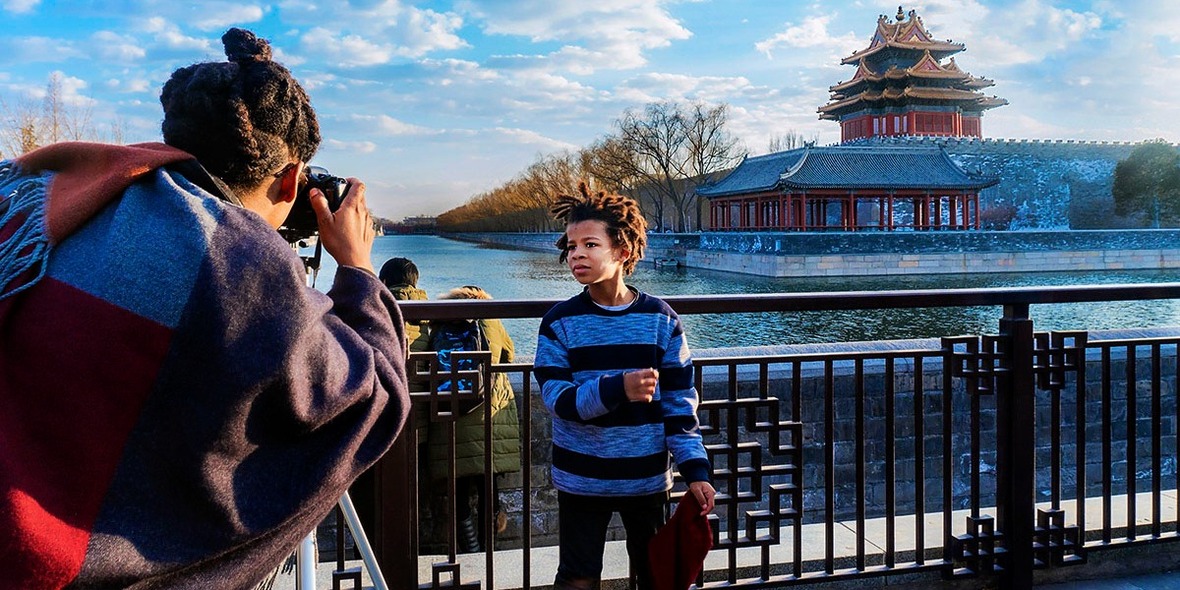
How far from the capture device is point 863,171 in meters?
33.0

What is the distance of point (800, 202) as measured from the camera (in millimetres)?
32219

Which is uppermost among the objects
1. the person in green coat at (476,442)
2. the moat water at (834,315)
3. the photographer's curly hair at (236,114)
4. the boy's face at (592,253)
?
the photographer's curly hair at (236,114)

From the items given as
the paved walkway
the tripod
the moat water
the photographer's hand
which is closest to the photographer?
the photographer's hand

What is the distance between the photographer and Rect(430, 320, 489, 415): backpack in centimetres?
224

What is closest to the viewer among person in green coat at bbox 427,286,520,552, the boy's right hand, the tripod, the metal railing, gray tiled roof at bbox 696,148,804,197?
the tripod

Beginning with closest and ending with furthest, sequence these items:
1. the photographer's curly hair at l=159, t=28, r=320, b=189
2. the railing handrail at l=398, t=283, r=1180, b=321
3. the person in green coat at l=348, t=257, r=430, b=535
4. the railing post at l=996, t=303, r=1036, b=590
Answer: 1. the photographer's curly hair at l=159, t=28, r=320, b=189
2. the railing handrail at l=398, t=283, r=1180, b=321
3. the person in green coat at l=348, t=257, r=430, b=535
4. the railing post at l=996, t=303, r=1036, b=590

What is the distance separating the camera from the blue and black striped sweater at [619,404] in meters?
1.98

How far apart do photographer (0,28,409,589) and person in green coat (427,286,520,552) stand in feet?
6.38

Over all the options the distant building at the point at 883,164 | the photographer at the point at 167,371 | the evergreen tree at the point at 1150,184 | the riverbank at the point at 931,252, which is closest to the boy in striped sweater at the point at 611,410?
the photographer at the point at 167,371

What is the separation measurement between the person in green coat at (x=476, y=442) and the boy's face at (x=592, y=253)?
3.33 ft

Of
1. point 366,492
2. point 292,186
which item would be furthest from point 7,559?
point 366,492

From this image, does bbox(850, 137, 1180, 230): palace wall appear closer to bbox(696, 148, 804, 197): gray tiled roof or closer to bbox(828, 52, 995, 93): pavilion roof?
bbox(828, 52, 995, 93): pavilion roof

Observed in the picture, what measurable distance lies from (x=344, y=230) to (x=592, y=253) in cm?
88

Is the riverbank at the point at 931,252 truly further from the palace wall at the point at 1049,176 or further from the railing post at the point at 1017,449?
the railing post at the point at 1017,449
